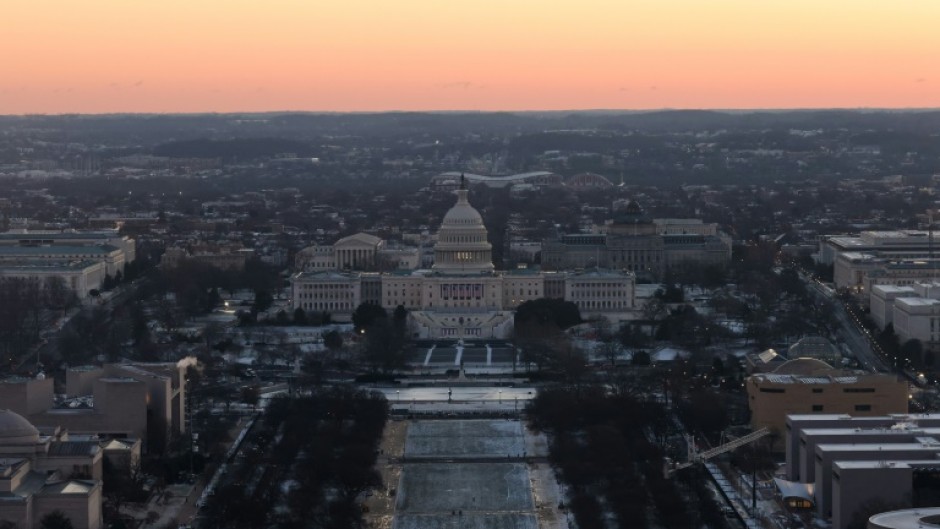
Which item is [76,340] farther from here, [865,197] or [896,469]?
[865,197]

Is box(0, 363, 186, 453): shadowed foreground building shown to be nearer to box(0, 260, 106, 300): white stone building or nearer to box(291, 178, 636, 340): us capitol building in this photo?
box(291, 178, 636, 340): us capitol building

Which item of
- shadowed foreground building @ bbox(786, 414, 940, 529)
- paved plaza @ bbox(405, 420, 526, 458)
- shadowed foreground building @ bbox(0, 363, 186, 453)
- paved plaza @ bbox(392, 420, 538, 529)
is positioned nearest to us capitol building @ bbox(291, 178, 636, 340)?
paved plaza @ bbox(405, 420, 526, 458)

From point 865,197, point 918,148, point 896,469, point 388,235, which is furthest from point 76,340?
point 918,148

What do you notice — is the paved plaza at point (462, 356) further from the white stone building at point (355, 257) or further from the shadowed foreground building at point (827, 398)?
the white stone building at point (355, 257)

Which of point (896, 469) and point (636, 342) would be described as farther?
point (636, 342)

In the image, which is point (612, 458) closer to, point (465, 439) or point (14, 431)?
point (465, 439)
